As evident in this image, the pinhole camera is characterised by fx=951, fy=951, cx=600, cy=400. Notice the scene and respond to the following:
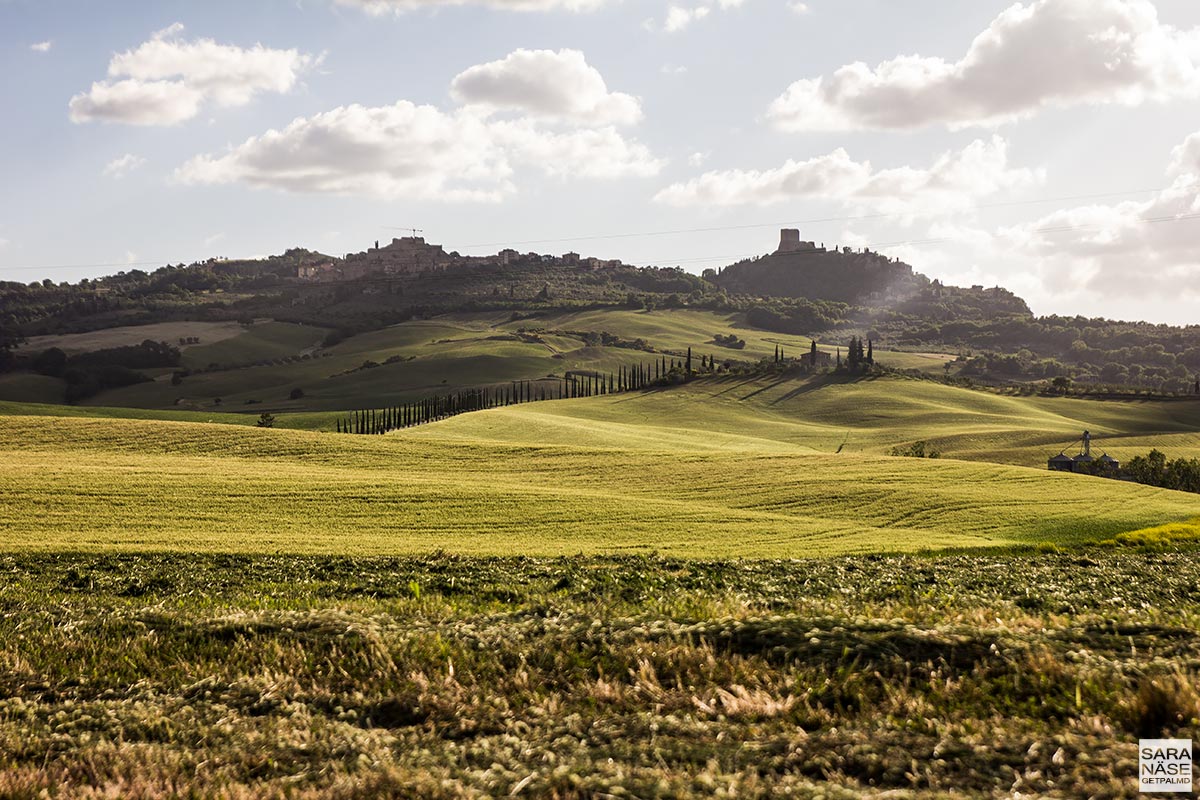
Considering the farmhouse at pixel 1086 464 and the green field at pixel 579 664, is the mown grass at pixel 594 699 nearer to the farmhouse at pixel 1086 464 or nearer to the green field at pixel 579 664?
the green field at pixel 579 664

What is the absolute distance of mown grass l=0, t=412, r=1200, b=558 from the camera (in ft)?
141

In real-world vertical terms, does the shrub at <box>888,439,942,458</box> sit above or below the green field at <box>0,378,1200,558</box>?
below

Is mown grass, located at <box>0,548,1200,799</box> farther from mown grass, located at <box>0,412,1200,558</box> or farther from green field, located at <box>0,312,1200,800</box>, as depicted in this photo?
mown grass, located at <box>0,412,1200,558</box>

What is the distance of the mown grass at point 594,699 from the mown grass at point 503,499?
2333 centimetres

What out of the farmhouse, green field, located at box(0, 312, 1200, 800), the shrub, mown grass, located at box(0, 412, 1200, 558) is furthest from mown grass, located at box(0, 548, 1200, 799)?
the shrub

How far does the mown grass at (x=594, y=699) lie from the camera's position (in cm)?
866

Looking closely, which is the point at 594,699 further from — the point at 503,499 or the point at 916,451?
the point at 916,451

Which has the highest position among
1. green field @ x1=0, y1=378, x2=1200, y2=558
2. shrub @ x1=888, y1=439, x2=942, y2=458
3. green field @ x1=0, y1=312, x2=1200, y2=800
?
green field @ x1=0, y1=312, x2=1200, y2=800

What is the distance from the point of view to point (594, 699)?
10.8 metres

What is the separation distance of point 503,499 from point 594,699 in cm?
4513

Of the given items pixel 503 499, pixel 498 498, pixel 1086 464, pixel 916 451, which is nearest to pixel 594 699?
pixel 503 499

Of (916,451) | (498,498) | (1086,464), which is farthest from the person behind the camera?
(916,451)

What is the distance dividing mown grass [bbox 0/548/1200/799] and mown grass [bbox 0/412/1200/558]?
23.3 metres

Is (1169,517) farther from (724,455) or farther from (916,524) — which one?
(724,455)
